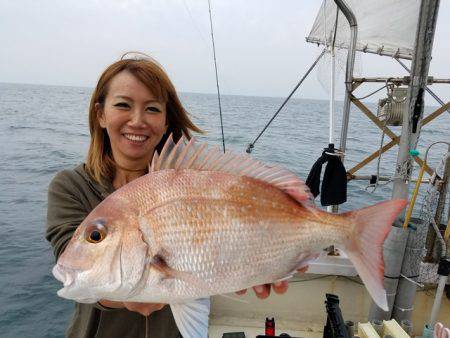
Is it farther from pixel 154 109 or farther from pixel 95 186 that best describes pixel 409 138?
pixel 95 186

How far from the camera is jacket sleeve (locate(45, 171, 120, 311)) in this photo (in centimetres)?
163

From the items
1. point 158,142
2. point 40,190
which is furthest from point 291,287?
point 40,190

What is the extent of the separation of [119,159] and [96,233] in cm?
74

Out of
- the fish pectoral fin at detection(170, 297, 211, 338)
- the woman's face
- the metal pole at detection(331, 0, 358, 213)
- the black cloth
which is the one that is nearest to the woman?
the woman's face

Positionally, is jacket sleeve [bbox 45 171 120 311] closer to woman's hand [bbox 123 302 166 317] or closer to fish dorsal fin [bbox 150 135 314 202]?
woman's hand [bbox 123 302 166 317]

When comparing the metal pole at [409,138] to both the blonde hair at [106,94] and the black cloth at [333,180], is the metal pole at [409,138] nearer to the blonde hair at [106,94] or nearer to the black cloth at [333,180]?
the black cloth at [333,180]

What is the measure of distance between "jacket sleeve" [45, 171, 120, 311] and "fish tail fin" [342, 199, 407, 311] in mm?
1037

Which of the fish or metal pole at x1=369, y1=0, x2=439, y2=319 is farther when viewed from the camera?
metal pole at x1=369, y1=0, x2=439, y2=319

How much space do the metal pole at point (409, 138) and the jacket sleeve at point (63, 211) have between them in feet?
8.07

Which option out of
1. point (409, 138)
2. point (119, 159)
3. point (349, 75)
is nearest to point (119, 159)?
point (119, 159)

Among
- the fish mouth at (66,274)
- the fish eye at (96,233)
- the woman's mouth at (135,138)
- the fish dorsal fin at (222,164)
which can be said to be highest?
the woman's mouth at (135,138)

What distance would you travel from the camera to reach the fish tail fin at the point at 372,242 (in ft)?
4.66

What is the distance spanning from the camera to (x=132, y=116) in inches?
72.1

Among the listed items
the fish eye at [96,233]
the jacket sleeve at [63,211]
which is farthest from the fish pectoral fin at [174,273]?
the jacket sleeve at [63,211]
